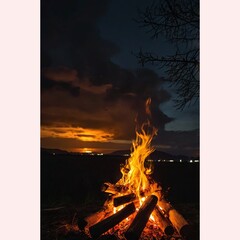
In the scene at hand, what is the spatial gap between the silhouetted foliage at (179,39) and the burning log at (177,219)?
67 centimetres

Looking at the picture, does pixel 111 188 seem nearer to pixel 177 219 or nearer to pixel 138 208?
pixel 138 208

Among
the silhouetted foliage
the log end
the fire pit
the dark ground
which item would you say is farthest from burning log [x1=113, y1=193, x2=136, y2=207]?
the silhouetted foliage

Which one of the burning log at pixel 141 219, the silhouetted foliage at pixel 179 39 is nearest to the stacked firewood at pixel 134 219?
the burning log at pixel 141 219

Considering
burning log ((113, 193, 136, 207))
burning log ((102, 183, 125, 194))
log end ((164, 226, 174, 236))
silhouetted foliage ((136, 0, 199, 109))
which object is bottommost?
log end ((164, 226, 174, 236))

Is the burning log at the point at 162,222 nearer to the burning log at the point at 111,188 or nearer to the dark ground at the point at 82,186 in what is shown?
the dark ground at the point at 82,186

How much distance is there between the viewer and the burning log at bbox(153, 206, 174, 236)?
2770 millimetres

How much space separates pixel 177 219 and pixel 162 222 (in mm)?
101

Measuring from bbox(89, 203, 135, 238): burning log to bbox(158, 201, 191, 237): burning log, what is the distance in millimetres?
224

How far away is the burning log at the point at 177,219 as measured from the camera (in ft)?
9.05

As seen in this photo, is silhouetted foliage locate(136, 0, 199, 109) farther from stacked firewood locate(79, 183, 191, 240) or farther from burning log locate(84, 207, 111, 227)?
burning log locate(84, 207, 111, 227)

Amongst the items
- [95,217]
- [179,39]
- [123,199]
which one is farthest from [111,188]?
[179,39]

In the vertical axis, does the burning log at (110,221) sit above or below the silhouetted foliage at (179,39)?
below

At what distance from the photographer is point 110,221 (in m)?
2.73
